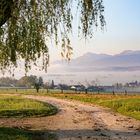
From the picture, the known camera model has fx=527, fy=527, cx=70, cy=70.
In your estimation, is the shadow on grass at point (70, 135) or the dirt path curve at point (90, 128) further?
the dirt path curve at point (90, 128)

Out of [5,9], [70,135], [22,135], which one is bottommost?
[70,135]

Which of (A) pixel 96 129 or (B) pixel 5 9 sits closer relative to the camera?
(B) pixel 5 9

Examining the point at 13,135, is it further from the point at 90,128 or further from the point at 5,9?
the point at 5,9

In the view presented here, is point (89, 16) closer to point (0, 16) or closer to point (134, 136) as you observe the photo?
point (0, 16)

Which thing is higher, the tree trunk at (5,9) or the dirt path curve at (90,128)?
the tree trunk at (5,9)

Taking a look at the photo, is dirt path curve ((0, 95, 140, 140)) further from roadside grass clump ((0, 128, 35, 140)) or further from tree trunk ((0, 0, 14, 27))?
tree trunk ((0, 0, 14, 27))

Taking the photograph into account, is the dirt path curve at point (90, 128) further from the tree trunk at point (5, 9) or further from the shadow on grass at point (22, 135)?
the tree trunk at point (5, 9)

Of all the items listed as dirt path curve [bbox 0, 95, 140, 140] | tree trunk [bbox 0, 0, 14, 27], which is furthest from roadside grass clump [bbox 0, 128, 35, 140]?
tree trunk [bbox 0, 0, 14, 27]

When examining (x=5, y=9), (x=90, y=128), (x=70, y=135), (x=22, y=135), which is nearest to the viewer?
(x=5, y=9)

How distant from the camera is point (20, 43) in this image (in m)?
21.0

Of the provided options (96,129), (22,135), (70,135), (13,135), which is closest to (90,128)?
(96,129)

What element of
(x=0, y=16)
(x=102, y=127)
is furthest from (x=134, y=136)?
(x=0, y=16)

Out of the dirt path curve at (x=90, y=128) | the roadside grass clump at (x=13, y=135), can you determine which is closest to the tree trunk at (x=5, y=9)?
the roadside grass clump at (x=13, y=135)

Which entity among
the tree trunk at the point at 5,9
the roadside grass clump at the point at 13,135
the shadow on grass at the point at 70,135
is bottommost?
the shadow on grass at the point at 70,135
